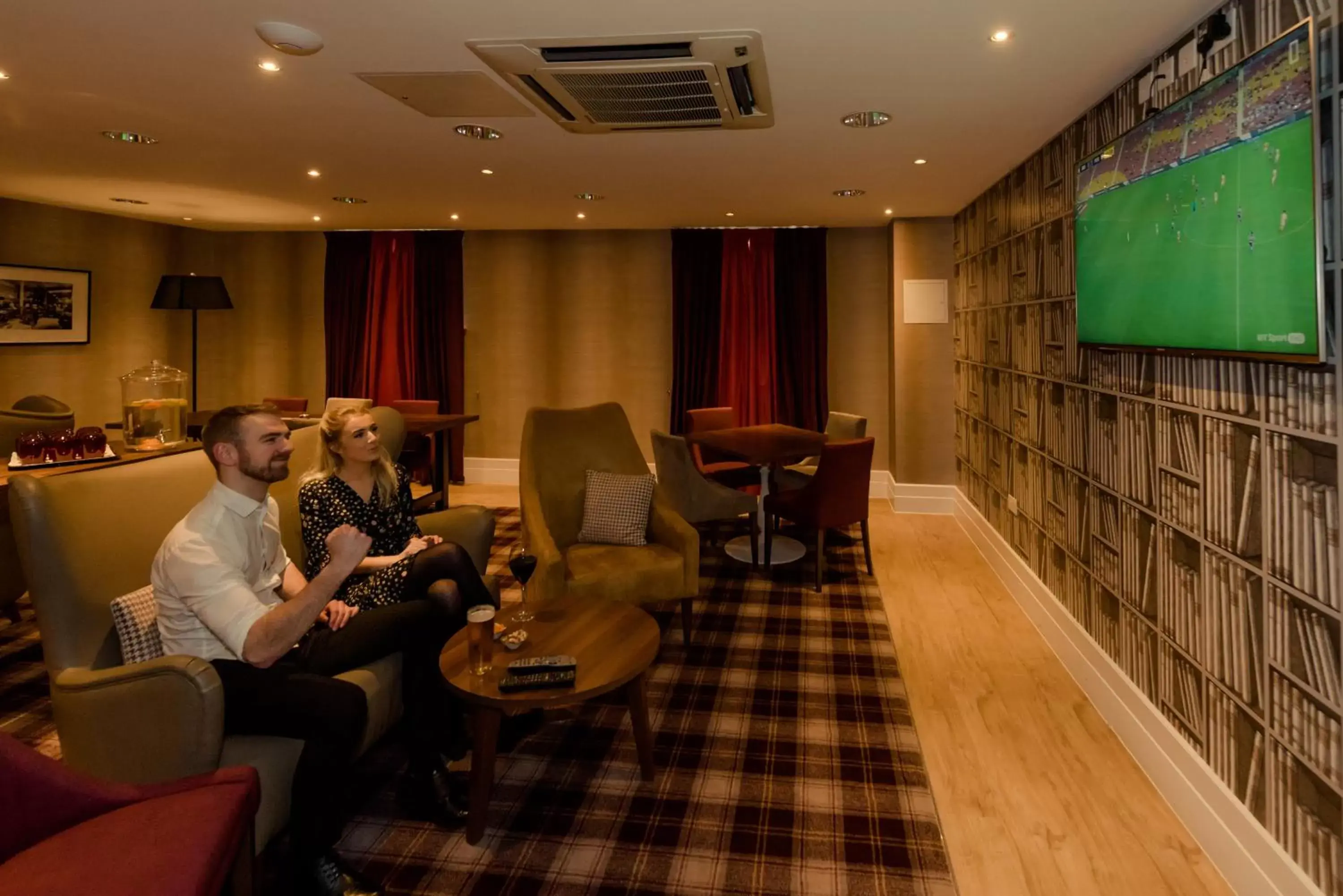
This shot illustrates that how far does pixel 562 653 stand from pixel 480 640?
0.90 feet

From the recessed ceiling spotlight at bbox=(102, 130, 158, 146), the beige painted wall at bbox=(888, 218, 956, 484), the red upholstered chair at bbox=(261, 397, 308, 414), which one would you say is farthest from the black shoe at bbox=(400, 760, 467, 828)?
the red upholstered chair at bbox=(261, 397, 308, 414)

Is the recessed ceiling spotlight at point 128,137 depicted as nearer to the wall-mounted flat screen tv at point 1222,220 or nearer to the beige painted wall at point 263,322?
the beige painted wall at point 263,322

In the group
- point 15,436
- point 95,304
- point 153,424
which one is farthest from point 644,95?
point 95,304

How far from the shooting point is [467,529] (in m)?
3.11

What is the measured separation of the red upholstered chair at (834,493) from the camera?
4461 mm

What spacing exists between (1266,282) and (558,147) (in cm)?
318

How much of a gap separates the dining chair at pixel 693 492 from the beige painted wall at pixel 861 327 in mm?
2453

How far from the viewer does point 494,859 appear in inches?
86.3

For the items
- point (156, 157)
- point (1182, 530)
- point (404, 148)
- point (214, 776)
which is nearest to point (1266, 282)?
point (1182, 530)

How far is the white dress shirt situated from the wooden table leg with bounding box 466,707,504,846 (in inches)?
27.3

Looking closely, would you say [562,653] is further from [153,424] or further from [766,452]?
[766,452]

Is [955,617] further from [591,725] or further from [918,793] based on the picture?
[591,725]

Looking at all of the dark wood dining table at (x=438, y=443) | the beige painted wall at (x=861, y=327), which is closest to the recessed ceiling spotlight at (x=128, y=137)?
the dark wood dining table at (x=438, y=443)

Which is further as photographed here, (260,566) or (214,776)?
(260,566)
